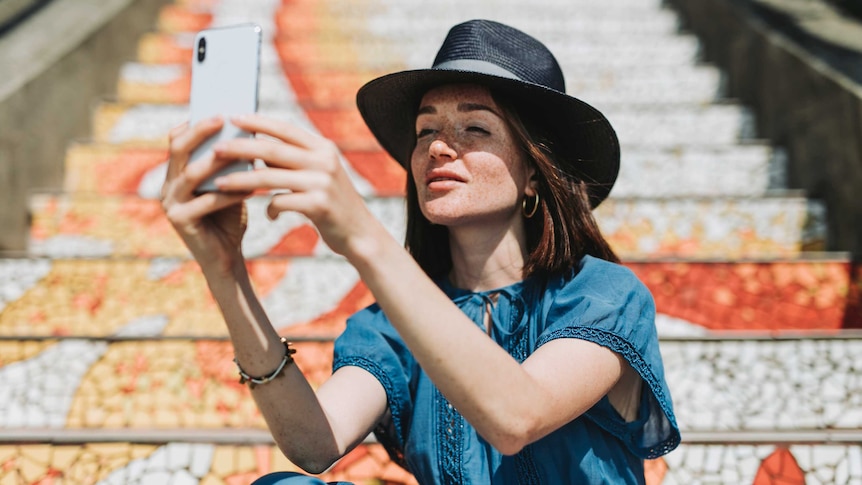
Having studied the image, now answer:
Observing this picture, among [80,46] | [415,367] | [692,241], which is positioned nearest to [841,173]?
[692,241]

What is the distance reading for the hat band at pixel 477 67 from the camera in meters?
1.34

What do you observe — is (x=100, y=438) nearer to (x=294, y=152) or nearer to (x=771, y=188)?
(x=294, y=152)

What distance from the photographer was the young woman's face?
1.32m

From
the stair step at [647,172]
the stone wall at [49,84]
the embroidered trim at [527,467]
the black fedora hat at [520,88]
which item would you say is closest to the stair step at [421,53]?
the stone wall at [49,84]

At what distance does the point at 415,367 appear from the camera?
1.45 meters

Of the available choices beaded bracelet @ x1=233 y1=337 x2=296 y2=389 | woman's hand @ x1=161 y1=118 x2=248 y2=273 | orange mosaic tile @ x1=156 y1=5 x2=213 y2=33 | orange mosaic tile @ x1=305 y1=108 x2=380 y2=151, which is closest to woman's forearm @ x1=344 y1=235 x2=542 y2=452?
woman's hand @ x1=161 y1=118 x2=248 y2=273

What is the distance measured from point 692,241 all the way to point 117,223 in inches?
73.5

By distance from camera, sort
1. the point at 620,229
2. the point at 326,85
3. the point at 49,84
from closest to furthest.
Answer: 1. the point at 620,229
2. the point at 49,84
3. the point at 326,85

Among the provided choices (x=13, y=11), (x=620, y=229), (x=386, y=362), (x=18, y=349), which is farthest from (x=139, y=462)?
(x=13, y=11)

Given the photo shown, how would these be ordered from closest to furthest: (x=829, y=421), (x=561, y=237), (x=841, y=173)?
(x=561, y=237) → (x=829, y=421) → (x=841, y=173)

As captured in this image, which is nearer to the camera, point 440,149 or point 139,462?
point 440,149

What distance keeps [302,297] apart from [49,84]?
1435mm

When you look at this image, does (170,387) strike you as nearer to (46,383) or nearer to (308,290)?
(46,383)

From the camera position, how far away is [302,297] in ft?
7.19
